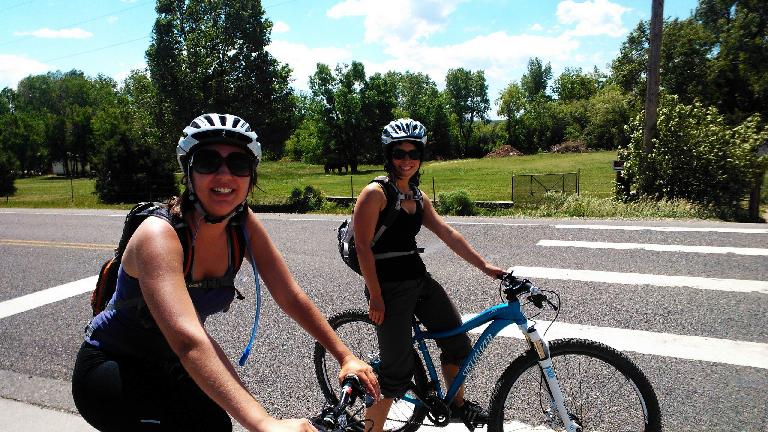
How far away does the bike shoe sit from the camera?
3414mm

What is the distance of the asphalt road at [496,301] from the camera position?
13.9ft

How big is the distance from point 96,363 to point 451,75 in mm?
103909

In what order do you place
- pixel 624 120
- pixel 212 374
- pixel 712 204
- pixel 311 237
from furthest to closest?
1. pixel 624 120
2. pixel 712 204
3. pixel 311 237
4. pixel 212 374

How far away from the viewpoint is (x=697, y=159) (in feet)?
46.1

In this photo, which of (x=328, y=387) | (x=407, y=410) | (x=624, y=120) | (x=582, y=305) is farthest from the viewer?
(x=624, y=120)

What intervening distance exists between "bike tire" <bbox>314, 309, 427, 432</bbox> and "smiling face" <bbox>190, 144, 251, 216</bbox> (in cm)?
173

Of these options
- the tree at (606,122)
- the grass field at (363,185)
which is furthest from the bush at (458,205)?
the tree at (606,122)

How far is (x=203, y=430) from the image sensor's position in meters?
1.99

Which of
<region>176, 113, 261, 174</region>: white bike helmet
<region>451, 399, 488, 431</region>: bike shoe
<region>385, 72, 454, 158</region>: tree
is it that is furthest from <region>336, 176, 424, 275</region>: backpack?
<region>385, 72, 454, 158</region>: tree

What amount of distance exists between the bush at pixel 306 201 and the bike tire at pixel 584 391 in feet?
64.0

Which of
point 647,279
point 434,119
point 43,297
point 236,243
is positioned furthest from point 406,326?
point 434,119

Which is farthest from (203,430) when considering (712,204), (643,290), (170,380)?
(712,204)

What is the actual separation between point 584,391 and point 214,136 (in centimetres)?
248

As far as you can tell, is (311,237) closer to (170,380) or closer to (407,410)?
(407,410)
